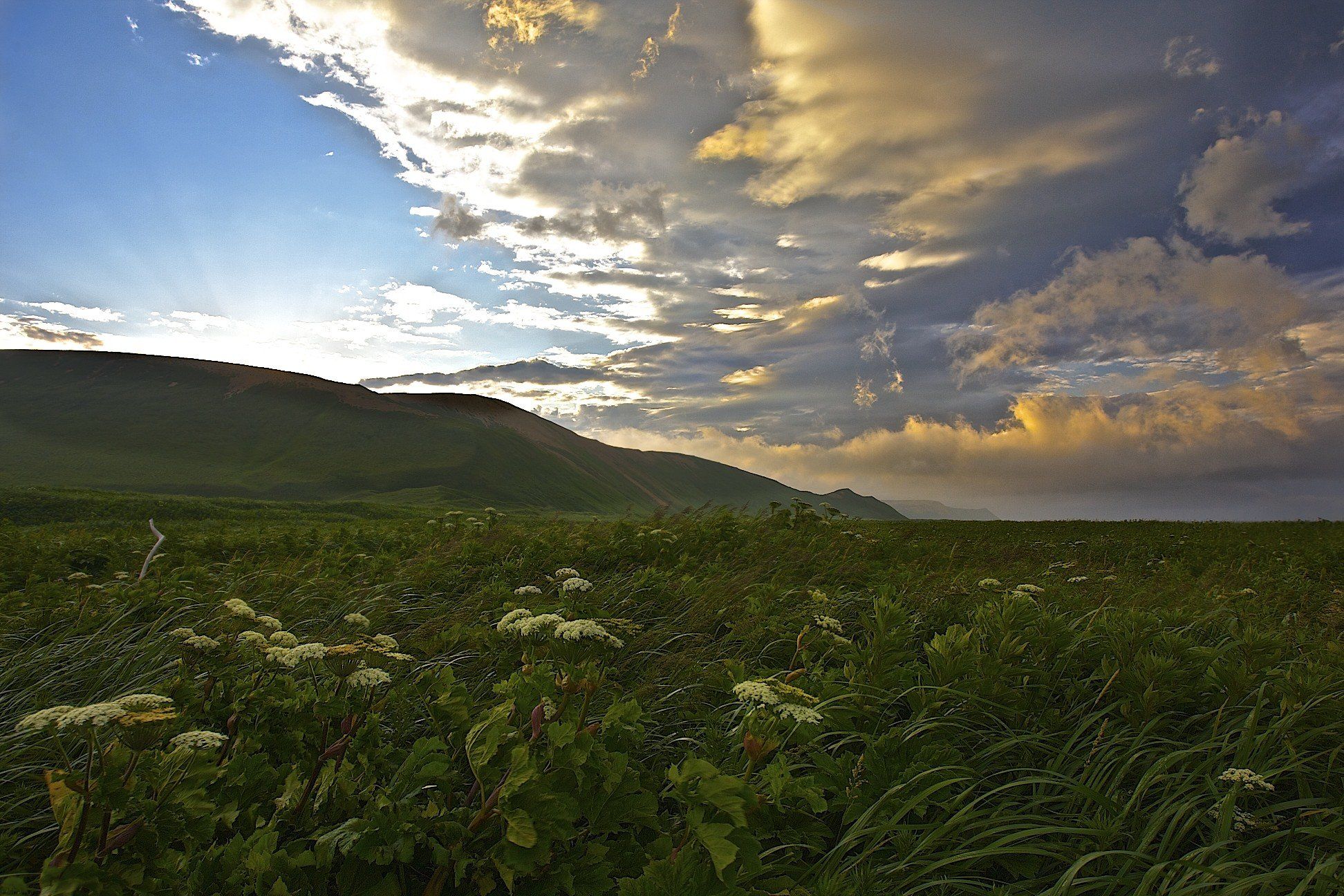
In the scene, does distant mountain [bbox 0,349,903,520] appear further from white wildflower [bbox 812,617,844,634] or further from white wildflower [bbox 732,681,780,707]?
white wildflower [bbox 732,681,780,707]

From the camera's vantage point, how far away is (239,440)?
156250mm

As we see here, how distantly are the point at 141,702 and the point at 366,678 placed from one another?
864 millimetres

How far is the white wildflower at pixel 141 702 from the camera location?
7.95 feet

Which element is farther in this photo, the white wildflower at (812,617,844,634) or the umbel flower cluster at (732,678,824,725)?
the white wildflower at (812,617,844,634)

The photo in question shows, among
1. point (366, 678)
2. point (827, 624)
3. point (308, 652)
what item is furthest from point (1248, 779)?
point (308, 652)

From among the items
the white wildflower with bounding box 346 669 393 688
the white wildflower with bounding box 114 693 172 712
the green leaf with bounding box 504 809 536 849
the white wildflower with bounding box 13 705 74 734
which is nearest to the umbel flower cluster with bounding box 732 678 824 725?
the green leaf with bounding box 504 809 536 849

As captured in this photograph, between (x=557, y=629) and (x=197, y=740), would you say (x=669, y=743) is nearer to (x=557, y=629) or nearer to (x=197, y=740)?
(x=557, y=629)

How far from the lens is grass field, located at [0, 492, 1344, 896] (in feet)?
8.08

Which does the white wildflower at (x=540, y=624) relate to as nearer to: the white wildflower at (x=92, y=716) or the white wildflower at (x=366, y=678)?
the white wildflower at (x=366, y=678)

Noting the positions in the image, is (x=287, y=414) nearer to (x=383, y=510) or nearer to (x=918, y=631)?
(x=383, y=510)

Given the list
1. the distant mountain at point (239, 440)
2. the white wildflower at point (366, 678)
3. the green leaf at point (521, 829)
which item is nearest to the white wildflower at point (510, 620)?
the white wildflower at point (366, 678)

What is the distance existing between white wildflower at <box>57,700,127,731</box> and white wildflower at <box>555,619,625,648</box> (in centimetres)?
161

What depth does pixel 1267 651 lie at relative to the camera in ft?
15.1

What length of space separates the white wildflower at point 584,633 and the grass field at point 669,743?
0.03 meters
